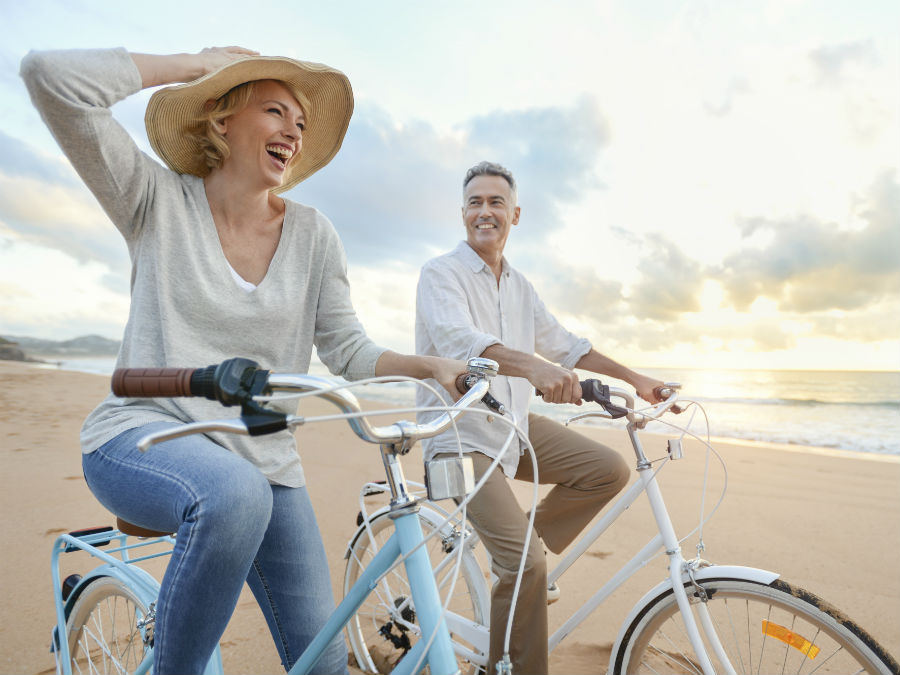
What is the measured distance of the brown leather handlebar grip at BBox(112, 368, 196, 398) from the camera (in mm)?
928

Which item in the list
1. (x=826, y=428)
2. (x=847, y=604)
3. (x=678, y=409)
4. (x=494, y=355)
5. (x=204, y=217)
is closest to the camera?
(x=204, y=217)

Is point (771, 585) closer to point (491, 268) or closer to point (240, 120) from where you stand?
point (491, 268)

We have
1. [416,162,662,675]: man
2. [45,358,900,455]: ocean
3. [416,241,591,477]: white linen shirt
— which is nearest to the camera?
[416,162,662,675]: man

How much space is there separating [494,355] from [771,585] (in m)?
1.08

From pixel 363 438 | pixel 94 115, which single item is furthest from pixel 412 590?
pixel 94 115

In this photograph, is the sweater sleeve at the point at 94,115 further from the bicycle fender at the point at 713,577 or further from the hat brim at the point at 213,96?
the bicycle fender at the point at 713,577

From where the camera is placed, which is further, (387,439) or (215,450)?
(215,450)

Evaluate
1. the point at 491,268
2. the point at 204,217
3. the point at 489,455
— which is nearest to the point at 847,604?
the point at 489,455

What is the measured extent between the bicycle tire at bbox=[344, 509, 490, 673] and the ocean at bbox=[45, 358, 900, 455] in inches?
121

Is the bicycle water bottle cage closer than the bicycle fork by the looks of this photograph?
No

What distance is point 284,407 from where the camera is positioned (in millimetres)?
1664

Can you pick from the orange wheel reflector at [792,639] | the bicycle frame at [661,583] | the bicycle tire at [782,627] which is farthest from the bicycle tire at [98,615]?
the orange wheel reflector at [792,639]

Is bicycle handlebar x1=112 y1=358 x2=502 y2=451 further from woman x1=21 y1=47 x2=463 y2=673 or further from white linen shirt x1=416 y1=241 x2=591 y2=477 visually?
white linen shirt x1=416 y1=241 x2=591 y2=477

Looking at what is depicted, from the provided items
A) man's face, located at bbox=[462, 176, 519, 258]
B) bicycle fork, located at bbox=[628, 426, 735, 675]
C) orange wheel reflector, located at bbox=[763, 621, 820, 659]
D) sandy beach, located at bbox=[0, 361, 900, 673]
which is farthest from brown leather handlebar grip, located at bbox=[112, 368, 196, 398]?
sandy beach, located at bbox=[0, 361, 900, 673]
